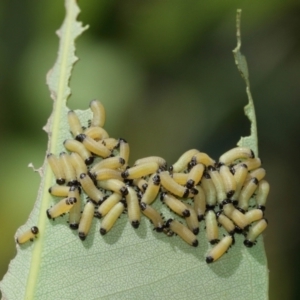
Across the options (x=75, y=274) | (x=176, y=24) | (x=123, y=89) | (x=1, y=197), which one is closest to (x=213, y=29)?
(x=176, y=24)

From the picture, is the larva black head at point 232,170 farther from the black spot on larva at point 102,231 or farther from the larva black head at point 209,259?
the black spot on larva at point 102,231

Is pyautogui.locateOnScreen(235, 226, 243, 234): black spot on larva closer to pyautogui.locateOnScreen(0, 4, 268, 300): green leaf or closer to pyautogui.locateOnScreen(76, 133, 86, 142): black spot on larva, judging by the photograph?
pyautogui.locateOnScreen(0, 4, 268, 300): green leaf

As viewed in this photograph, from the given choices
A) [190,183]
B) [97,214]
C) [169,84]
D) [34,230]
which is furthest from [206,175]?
[169,84]

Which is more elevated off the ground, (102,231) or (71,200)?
(71,200)

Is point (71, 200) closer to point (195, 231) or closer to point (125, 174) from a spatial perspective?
point (125, 174)

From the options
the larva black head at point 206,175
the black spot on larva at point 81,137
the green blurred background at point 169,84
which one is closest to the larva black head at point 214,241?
the larva black head at point 206,175

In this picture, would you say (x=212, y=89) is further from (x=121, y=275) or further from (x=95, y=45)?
(x=121, y=275)

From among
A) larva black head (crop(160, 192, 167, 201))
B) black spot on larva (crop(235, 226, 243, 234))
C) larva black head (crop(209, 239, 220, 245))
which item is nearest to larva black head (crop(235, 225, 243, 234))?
black spot on larva (crop(235, 226, 243, 234))

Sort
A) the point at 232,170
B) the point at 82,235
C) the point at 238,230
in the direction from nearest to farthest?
the point at 82,235 → the point at 238,230 → the point at 232,170
